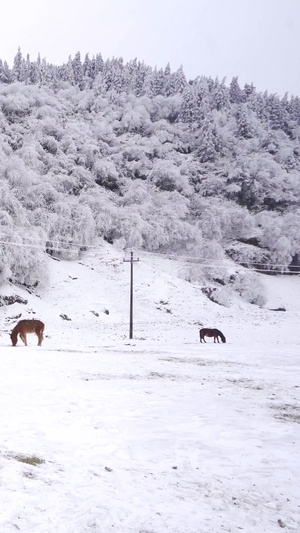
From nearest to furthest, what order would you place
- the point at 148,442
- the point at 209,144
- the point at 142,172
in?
the point at 148,442, the point at 142,172, the point at 209,144

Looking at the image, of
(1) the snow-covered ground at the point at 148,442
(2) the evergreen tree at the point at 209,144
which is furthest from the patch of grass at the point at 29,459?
(2) the evergreen tree at the point at 209,144

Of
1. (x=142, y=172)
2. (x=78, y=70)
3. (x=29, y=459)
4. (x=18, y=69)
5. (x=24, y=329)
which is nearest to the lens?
(x=29, y=459)

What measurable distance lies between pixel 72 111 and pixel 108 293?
170 feet

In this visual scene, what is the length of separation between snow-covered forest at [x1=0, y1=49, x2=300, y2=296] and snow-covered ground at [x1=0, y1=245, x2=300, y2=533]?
73.0 ft

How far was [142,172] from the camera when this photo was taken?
65188 millimetres

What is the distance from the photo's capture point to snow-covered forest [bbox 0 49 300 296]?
44.0 metres

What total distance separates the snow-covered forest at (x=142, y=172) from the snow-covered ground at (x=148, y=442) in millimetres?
22237

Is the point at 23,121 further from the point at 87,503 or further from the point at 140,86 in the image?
the point at 87,503

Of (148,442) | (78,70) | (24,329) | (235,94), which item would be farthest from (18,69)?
(148,442)

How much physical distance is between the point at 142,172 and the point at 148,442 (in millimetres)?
62367

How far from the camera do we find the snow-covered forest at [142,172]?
44.0 meters

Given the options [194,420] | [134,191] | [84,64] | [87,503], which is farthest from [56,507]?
[84,64]

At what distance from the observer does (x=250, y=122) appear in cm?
7950

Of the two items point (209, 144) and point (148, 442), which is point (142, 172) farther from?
point (148, 442)
